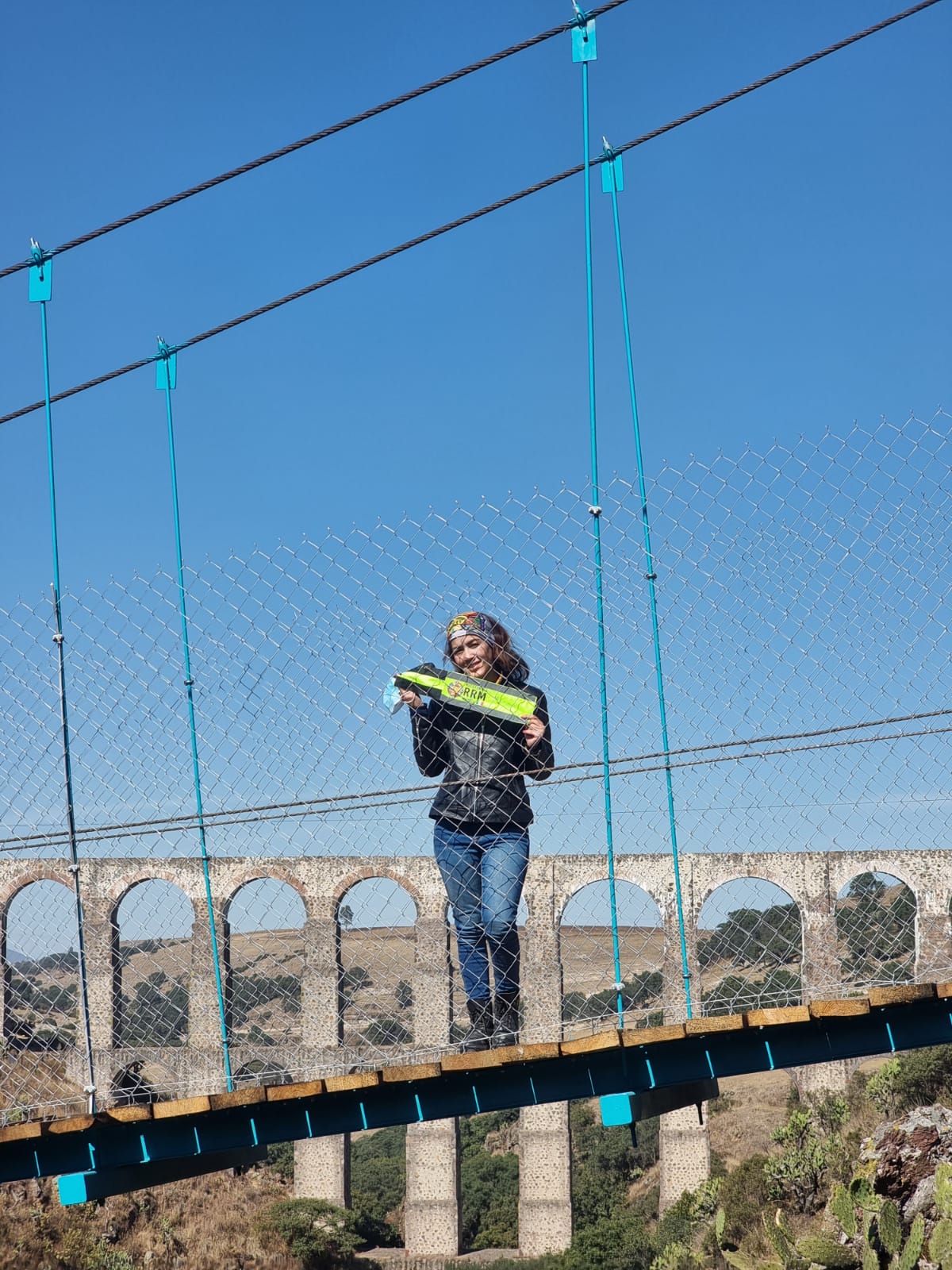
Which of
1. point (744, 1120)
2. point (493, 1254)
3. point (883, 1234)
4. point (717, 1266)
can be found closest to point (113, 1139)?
point (883, 1234)

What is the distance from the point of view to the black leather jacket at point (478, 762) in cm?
504

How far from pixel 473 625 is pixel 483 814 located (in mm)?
757

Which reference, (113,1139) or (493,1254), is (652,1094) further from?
(493,1254)

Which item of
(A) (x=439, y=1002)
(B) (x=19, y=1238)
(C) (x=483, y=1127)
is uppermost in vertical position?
(A) (x=439, y=1002)

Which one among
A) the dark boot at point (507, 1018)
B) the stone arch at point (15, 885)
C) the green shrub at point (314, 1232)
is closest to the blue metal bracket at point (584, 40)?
the dark boot at point (507, 1018)

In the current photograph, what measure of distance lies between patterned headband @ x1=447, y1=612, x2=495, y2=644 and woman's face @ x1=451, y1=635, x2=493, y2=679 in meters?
0.02

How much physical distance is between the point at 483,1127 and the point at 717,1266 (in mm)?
18120

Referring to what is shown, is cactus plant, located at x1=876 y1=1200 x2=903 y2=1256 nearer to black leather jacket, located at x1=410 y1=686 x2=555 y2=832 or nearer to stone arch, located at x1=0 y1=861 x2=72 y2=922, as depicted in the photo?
black leather jacket, located at x1=410 y1=686 x2=555 y2=832

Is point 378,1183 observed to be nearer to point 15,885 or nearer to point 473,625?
point 15,885

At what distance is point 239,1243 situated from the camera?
2002cm

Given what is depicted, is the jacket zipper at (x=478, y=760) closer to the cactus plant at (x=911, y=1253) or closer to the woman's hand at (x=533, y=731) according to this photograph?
the woman's hand at (x=533, y=731)

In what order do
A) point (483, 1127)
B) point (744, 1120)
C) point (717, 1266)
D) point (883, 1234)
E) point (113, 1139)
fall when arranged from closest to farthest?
point (113, 1139), point (883, 1234), point (717, 1266), point (744, 1120), point (483, 1127)

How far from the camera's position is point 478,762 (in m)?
5.15

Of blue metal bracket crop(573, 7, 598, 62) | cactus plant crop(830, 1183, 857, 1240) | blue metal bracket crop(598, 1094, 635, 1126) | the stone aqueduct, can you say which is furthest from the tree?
blue metal bracket crop(573, 7, 598, 62)
